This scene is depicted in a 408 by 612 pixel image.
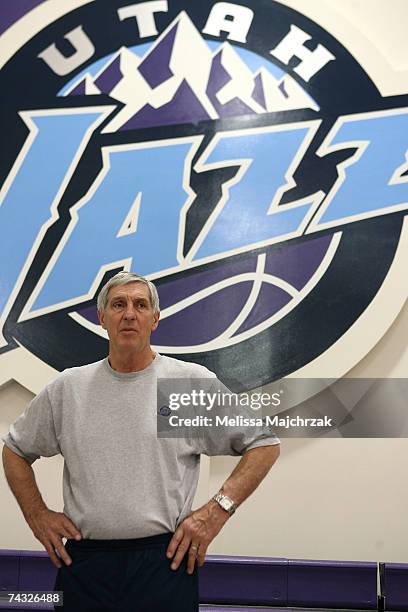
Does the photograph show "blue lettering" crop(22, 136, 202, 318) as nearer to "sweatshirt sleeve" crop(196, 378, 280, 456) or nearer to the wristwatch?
"sweatshirt sleeve" crop(196, 378, 280, 456)

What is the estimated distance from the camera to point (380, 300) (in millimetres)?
2775

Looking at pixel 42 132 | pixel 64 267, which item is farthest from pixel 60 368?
pixel 42 132

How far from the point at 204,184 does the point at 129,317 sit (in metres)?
1.16

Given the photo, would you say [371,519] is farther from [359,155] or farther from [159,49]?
[159,49]

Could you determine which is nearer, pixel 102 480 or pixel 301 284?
pixel 102 480

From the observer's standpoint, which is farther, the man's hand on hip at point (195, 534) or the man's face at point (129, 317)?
the man's face at point (129, 317)

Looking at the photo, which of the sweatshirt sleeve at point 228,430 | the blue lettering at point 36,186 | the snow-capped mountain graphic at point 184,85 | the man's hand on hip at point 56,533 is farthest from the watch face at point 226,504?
the snow-capped mountain graphic at point 184,85

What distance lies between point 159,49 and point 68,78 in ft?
1.20

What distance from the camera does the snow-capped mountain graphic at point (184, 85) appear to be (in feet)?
9.52

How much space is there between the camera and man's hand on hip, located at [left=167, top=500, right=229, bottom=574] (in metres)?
1.72

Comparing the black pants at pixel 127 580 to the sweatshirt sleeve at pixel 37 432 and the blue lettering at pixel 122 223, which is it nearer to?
the sweatshirt sleeve at pixel 37 432

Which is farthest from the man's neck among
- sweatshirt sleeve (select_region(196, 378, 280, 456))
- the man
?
sweatshirt sleeve (select_region(196, 378, 280, 456))

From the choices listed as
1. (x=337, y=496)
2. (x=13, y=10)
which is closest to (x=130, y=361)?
(x=337, y=496)

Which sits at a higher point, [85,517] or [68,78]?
[68,78]
